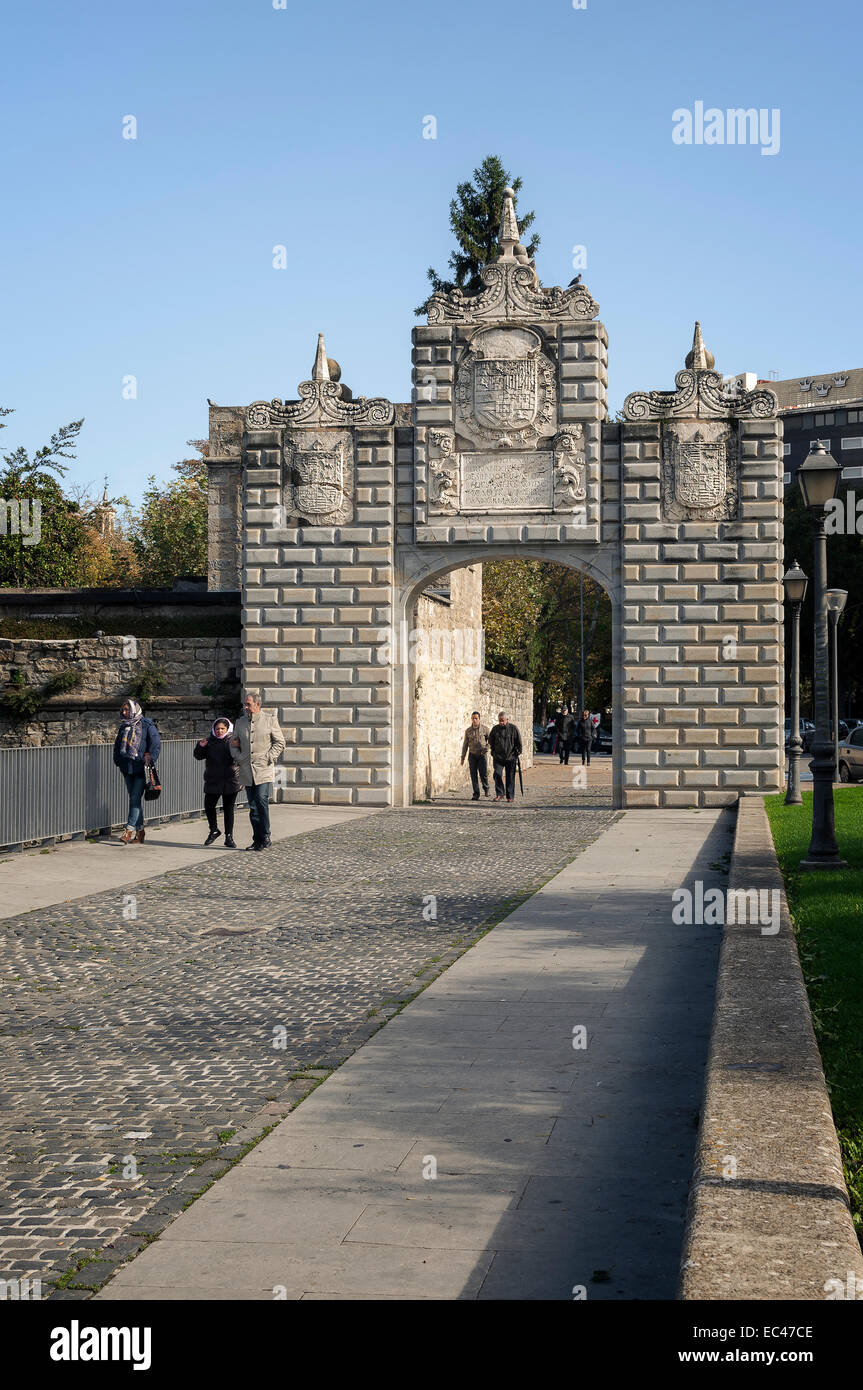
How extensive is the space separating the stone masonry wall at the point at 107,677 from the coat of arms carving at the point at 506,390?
5.99m

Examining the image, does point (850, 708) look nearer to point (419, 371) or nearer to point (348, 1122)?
point (419, 371)

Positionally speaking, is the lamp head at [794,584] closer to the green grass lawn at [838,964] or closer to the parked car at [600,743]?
the green grass lawn at [838,964]

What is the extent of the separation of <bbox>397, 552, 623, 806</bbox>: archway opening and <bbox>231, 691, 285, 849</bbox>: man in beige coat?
673 centimetres

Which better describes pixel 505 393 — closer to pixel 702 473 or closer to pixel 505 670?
pixel 702 473

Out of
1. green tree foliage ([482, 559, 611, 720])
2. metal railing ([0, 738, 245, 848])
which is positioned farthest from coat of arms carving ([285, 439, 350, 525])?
green tree foliage ([482, 559, 611, 720])

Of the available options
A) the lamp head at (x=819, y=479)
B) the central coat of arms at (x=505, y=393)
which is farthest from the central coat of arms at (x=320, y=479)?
the lamp head at (x=819, y=479)

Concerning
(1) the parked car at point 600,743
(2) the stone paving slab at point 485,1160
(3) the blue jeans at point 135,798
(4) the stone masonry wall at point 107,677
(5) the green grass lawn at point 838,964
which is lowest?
(1) the parked car at point 600,743

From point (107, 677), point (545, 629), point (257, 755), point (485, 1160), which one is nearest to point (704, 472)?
point (257, 755)

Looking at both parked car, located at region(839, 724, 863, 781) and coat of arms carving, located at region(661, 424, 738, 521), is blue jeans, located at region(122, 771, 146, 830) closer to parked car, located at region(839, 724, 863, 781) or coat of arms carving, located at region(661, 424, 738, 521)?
coat of arms carving, located at region(661, 424, 738, 521)

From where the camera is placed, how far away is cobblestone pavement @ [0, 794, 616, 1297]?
17.3 feet

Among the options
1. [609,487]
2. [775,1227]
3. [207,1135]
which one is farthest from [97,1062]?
[609,487]

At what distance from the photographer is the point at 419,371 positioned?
77.9 feet

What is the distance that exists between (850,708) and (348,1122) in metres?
64.3

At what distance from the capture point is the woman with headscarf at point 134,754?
17.2 meters
